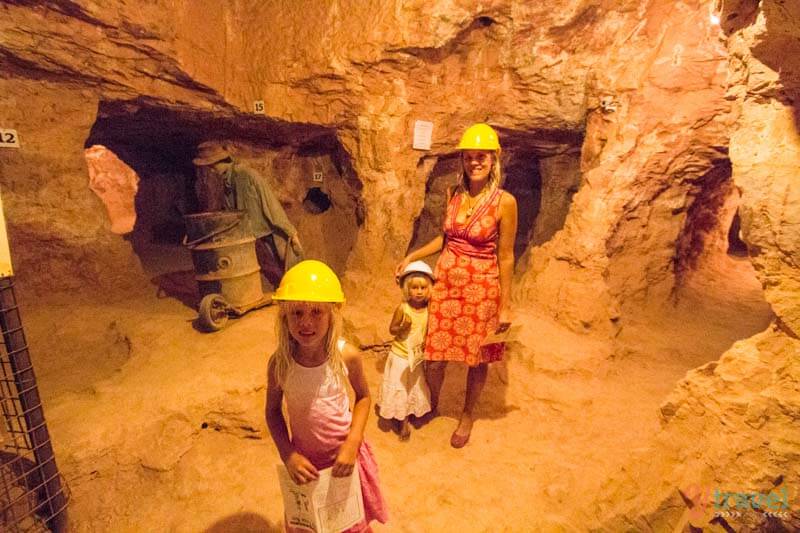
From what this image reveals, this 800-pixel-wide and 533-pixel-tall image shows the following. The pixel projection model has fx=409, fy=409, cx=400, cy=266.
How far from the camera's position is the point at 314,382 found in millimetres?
1622

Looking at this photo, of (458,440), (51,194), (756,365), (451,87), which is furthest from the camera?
(451,87)

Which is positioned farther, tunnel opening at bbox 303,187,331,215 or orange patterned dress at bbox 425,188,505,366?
tunnel opening at bbox 303,187,331,215

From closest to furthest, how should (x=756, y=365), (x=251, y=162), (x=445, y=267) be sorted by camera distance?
(x=756, y=365) < (x=445, y=267) < (x=251, y=162)

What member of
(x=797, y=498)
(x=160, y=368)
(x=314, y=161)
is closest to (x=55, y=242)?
(x=160, y=368)

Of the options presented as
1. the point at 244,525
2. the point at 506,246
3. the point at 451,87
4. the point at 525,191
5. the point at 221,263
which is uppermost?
the point at 451,87

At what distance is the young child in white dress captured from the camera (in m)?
2.78

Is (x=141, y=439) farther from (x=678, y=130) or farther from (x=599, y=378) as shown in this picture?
(x=678, y=130)

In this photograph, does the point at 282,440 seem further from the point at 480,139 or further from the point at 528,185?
the point at 528,185

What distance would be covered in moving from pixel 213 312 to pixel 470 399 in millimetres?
2546

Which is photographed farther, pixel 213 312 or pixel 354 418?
pixel 213 312

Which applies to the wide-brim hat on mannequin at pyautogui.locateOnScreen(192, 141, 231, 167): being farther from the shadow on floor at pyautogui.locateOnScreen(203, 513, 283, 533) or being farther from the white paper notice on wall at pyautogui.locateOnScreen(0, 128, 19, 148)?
the shadow on floor at pyautogui.locateOnScreen(203, 513, 283, 533)

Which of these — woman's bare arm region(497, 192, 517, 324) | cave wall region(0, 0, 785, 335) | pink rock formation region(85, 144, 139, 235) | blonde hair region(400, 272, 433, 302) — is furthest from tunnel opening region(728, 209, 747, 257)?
pink rock formation region(85, 144, 139, 235)

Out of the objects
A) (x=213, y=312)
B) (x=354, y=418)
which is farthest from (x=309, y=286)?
(x=213, y=312)

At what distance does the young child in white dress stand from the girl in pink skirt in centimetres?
113
